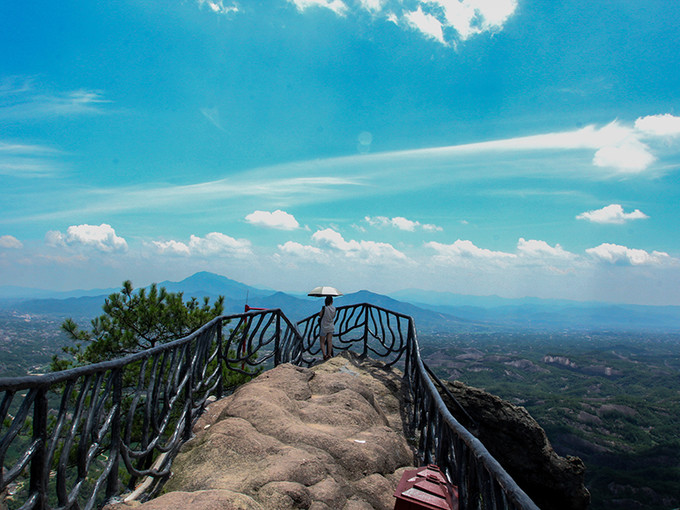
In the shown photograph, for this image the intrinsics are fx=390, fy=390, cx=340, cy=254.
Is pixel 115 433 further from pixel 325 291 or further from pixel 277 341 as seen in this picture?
pixel 325 291

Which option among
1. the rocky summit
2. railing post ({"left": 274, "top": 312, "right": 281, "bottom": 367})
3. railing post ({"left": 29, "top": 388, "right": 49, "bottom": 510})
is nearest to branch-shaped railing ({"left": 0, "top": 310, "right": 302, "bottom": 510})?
railing post ({"left": 29, "top": 388, "right": 49, "bottom": 510})

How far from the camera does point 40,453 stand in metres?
2.42

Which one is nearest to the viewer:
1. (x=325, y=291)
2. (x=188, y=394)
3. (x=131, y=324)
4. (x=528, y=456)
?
(x=188, y=394)

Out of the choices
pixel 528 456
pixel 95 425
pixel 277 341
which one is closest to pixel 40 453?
pixel 95 425

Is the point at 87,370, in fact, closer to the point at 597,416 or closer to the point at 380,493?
the point at 380,493

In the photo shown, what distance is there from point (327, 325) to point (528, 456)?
26.1 feet

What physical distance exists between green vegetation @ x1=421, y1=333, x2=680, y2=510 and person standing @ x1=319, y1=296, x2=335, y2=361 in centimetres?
6139

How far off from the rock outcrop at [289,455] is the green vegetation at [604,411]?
65.0m

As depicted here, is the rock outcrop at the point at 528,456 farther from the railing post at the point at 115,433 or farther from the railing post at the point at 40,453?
the railing post at the point at 40,453

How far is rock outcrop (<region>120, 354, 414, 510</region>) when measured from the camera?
3.27 m

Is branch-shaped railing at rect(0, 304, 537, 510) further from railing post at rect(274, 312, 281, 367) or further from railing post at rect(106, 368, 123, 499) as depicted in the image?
railing post at rect(274, 312, 281, 367)

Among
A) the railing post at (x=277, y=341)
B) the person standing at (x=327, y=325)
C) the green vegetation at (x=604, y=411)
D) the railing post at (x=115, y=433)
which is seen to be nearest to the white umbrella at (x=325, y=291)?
the person standing at (x=327, y=325)

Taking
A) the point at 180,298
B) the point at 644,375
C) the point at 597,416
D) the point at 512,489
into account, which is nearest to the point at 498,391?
the point at 597,416

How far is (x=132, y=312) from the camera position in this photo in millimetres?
13625
